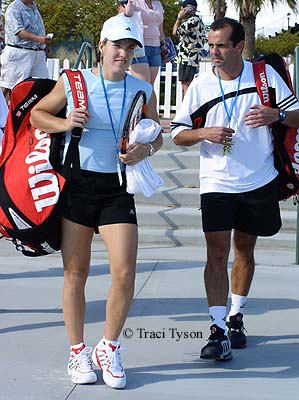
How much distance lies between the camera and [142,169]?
4816 mm

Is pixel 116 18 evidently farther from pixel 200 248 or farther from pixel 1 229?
pixel 200 248

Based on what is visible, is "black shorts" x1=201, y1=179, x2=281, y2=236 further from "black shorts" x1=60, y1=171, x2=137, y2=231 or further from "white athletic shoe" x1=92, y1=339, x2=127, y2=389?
"white athletic shoe" x1=92, y1=339, x2=127, y2=389

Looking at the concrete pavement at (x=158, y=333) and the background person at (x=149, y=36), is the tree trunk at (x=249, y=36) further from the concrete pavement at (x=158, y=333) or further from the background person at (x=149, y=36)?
the concrete pavement at (x=158, y=333)

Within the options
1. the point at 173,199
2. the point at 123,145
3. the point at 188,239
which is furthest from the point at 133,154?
the point at 173,199

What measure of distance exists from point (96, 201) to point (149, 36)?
6228mm

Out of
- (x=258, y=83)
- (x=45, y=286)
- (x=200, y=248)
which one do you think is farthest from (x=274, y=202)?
(x=200, y=248)

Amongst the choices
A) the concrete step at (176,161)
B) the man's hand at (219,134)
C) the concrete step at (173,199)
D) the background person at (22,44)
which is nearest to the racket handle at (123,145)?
the man's hand at (219,134)

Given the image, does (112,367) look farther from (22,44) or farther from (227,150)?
(22,44)

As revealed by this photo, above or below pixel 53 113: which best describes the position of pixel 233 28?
above

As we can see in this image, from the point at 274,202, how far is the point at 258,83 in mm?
729

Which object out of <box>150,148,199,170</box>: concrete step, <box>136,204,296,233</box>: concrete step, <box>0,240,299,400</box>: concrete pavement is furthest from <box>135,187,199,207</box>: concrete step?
<box>0,240,299,400</box>: concrete pavement

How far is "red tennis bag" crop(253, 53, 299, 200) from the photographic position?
5.44 meters

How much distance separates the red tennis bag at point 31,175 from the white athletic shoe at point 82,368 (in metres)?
0.58

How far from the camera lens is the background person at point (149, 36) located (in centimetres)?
1040
